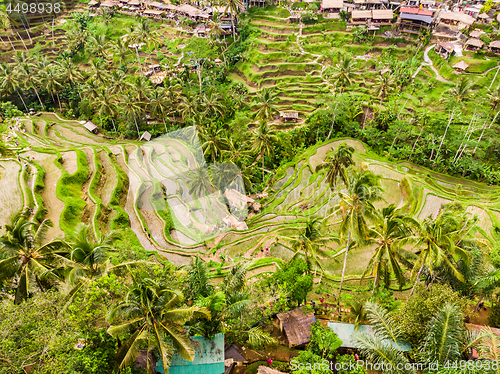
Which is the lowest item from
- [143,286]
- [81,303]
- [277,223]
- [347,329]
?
[277,223]

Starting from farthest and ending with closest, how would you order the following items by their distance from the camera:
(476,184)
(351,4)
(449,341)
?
(351,4) < (476,184) < (449,341)

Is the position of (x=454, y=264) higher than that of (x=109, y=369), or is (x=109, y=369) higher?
(x=454, y=264)

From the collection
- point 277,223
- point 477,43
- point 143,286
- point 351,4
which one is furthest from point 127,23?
point 143,286

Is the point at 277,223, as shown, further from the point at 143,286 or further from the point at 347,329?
the point at 143,286

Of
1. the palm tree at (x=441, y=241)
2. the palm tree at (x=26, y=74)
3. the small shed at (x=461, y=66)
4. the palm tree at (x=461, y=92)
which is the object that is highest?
the small shed at (x=461, y=66)

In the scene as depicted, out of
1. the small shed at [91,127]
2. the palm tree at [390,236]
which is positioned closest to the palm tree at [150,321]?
the palm tree at [390,236]

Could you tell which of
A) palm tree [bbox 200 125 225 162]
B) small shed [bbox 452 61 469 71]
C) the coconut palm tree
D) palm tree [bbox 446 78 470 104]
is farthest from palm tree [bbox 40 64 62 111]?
small shed [bbox 452 61 469 71]

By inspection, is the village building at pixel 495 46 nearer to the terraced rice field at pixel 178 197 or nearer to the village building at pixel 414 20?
the village building at pixel 414 20
